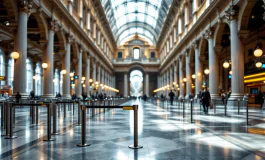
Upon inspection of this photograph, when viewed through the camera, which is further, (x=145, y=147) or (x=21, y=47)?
(x=21, y=47)

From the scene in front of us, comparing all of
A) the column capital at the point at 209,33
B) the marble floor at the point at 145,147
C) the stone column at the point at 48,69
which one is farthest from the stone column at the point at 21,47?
the column capital at the point at 209,33

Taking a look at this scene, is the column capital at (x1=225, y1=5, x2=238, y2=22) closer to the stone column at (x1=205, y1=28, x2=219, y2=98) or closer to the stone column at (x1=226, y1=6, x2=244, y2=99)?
the stone column at (x1=226, y1=6, x2=244, y2=99)

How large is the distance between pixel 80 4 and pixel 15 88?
55.4 ft

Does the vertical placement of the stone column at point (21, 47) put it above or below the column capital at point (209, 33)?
below

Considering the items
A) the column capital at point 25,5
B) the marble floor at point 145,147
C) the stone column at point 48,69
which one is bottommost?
the marble floor at point 145,147

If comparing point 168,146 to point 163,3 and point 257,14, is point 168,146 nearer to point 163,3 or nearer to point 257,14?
point 257,14

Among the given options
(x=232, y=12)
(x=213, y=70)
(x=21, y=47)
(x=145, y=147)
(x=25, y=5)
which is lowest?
(x=145, y=147)

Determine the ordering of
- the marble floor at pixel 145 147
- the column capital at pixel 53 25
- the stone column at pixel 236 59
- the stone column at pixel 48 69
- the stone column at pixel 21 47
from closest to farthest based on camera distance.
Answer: the marble floor at pixel 145 147 < the stone column at pixel 21 47 < the stone column at pixel 236 59 < the column capital at pixel 53 25 < the stone column at pixel 48 69

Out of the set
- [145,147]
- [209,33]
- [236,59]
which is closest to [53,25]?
[209,33]

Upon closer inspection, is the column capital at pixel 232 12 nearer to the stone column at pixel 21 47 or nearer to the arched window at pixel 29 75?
the stone column at pixel 21 47

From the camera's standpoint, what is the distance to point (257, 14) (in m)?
20.8

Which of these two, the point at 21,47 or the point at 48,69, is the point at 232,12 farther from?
the point at 48,69

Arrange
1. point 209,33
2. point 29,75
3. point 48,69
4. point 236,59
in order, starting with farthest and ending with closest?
point 29,75 < point 209,33 < point 48,69 < point 236,59

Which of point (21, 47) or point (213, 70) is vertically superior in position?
point (21, 47)
